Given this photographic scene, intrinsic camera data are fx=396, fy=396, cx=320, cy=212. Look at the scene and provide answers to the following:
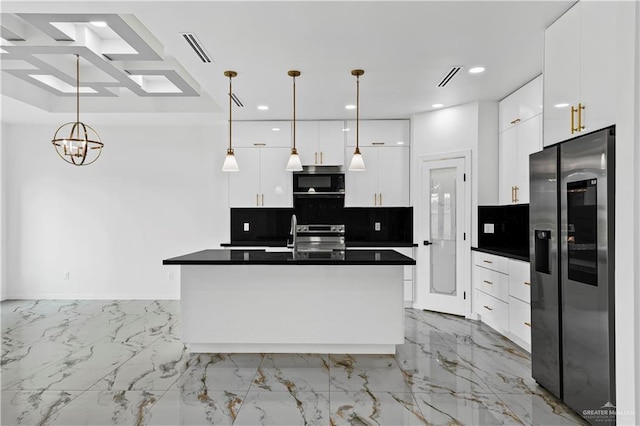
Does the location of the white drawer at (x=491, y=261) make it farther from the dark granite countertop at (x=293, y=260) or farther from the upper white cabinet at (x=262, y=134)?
the upper white cabinet at (x=262, y=134)

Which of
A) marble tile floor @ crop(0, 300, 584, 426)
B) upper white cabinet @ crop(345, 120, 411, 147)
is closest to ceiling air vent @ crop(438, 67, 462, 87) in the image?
upper white cabinet @ crop(345, 120, 411, 147)

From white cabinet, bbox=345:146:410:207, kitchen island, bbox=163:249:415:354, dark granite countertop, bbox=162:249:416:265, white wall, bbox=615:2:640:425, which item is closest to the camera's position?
white wall, bbox=615:2:640:425

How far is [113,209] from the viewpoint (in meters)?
6.25

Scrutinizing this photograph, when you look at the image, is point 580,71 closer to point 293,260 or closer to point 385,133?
point 293,260

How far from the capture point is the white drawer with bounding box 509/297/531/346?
3.65m

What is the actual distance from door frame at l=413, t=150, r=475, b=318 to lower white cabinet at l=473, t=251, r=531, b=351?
112mm

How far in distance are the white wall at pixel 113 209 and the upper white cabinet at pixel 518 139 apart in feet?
13.0

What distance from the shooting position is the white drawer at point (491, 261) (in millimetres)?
4129

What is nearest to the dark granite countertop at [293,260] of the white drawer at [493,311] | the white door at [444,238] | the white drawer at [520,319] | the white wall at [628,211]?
the white drawer at [520,319]

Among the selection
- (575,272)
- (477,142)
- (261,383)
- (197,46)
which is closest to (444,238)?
(477,142)

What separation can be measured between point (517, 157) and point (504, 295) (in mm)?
1498

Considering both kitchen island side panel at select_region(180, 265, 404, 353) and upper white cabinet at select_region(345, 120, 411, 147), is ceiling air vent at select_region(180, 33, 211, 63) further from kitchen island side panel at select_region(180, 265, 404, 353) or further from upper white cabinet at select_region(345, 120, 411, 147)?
upper white cabinet at select_region(345, 120, 411, 147)

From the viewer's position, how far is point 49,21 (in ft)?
10.9

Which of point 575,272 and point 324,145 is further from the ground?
point 324,145
